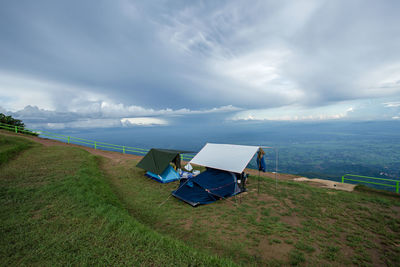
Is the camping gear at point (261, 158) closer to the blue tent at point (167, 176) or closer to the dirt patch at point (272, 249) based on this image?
the dirt patch at point (272, 249)

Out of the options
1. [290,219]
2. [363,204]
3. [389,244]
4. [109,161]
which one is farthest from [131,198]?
[363,204]

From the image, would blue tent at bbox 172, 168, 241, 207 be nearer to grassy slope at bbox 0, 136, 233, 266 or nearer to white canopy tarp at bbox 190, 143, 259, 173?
white canopy tarp at bbox 190, 143, 259, 173

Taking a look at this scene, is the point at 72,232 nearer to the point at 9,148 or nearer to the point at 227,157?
the point at 227,157

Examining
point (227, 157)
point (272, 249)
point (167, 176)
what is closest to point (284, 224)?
point (272, 249)

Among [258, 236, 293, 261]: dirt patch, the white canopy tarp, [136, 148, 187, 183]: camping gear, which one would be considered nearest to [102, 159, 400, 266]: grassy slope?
[258, 236, 293, 261]: dirt patch

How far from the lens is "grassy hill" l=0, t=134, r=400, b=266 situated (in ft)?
14.5

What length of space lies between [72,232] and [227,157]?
334 inches

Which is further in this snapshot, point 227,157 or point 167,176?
point 167,176

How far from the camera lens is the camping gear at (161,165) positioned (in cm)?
1241

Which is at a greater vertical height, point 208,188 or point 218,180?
point 218,180

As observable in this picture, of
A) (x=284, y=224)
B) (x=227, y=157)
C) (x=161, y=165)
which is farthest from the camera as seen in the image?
(x=161, y=165)

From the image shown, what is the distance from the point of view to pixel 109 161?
58.5 feet

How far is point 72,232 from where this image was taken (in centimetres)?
517

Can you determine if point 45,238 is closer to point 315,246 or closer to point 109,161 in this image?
point 315,246
